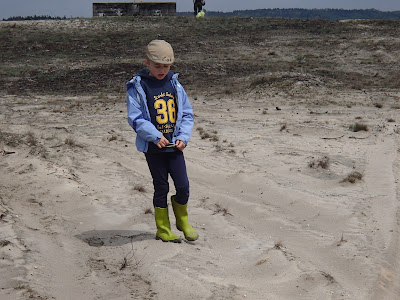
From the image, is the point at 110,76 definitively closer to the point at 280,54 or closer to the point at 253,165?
the point at 280,54

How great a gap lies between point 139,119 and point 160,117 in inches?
8.1

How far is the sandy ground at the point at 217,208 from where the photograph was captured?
445cm

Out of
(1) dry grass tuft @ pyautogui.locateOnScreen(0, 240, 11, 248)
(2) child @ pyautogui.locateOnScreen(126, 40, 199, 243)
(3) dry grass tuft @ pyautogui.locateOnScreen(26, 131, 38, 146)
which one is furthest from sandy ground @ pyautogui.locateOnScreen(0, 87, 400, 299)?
(2) child @ pyautogui.locateOnScreen(126, 40, 199, 243)

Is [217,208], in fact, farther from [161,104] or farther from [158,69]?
[158,69]

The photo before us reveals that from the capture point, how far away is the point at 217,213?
242 inches

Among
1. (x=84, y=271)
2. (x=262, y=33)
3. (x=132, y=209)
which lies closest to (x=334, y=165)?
(x=132, y=209)

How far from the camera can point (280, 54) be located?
60.5ft

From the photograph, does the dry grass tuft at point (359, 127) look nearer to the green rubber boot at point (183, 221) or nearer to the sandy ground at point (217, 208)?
the sandy ground at point (217, 208)

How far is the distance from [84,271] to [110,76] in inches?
453

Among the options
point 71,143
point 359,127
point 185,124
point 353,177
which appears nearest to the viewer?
point 185,124

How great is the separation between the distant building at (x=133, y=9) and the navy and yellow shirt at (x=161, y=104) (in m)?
27.0

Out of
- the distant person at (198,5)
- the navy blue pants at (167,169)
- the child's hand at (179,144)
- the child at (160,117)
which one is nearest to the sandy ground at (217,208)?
the navy blue pants at (167,169)

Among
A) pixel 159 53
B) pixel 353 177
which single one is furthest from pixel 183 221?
pixel 353 177

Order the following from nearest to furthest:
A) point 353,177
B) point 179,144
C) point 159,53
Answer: point 159,53, point 179,144, point 353,177
